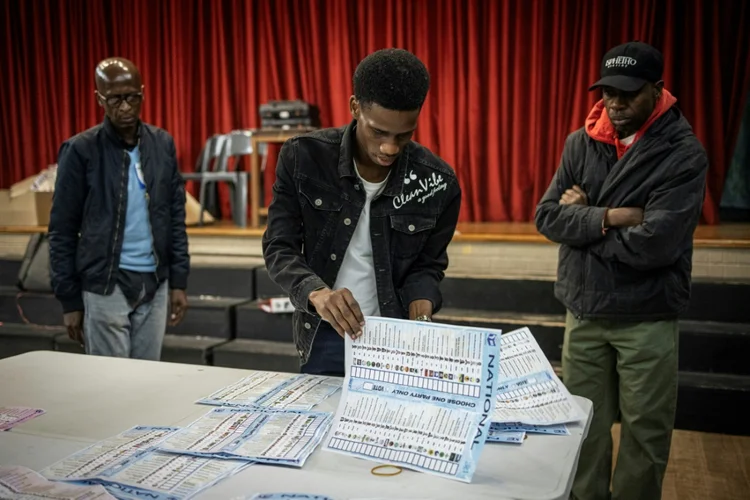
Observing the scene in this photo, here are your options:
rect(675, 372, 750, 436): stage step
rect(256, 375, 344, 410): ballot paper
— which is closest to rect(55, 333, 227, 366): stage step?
rect(256, 375, 344, 410): ballot paper

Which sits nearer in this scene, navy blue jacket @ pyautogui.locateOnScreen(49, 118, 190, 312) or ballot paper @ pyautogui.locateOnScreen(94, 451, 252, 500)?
ballot paper @ pyautogui.locateOnScreen(94, 451, 252, 500)

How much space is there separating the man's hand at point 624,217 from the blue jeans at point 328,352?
973mm

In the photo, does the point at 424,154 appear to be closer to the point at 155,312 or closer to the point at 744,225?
the point at 155,312

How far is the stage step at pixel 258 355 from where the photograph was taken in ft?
12.1

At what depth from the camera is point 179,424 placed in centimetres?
135

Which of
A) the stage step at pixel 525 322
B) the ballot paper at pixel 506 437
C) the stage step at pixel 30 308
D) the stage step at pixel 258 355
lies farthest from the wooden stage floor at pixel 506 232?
the ballot paper at pixel 506 437

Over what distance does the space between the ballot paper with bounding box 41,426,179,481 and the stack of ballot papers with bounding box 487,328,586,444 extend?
2.10 ft

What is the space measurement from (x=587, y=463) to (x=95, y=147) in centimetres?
202

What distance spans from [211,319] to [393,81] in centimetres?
291

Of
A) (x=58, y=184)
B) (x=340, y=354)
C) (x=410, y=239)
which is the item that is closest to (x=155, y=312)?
(x=58, y=184)

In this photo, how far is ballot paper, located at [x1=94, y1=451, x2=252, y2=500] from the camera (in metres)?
1.06

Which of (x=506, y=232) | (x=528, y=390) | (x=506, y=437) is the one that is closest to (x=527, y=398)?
(x=528, y=390)

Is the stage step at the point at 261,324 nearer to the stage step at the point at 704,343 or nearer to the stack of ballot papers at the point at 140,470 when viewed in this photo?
the stage step at the point at 704,343

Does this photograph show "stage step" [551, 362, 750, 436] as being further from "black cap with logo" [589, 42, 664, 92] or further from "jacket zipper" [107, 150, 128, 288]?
"jacket zipper" [107, 150, 128, 288]
